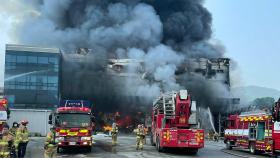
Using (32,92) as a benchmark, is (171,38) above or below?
above


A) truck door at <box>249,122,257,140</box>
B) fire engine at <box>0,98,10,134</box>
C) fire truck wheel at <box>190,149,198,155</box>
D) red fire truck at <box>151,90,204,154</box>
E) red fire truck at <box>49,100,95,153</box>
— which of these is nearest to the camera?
fire engine at <box>0,98,10,134</box>

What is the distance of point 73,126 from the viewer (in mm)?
20750

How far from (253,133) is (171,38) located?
46148 mm

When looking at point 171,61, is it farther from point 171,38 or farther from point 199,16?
point 199,16

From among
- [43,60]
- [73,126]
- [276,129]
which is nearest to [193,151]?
[276,129]

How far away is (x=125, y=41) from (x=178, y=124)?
140 ft

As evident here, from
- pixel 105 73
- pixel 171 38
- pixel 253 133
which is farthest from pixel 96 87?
pixel 253 133

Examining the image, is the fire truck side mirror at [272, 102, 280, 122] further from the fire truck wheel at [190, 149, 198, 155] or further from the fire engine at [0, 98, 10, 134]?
the fire engine at [0, 98, 10, 134]

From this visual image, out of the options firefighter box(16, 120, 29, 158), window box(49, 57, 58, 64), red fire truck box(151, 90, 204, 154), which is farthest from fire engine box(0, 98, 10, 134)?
window box(49, 57, 58, 64)

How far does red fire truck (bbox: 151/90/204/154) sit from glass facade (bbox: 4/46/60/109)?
4328cm

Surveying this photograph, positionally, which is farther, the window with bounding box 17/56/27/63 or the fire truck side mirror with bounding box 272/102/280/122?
the window with bounding box 17/56/27/63

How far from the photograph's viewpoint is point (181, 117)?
73.0ft

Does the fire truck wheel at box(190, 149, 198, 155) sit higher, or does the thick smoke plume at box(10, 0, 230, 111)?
the thick smoke plume at box(10, 0, 230, 111)

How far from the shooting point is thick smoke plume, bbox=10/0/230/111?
185 ft
